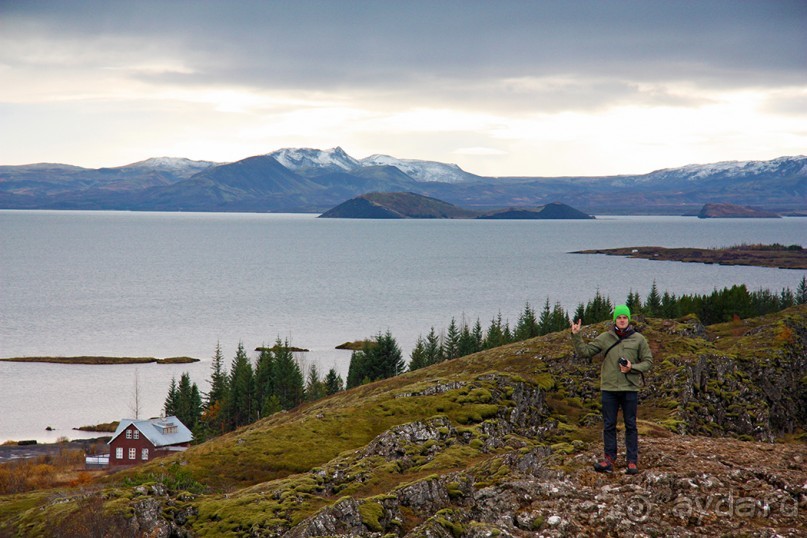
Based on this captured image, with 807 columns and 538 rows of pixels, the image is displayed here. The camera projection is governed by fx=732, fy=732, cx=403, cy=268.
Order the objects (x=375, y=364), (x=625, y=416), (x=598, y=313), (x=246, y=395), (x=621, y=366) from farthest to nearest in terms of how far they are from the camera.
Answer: (x=598, y=313) < (x=375, y=364) < (x=246, y=395) < (x=625, y=416) < (x=621, y=366)

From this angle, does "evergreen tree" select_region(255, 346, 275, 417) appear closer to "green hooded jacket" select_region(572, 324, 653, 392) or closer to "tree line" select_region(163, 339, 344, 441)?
"tree line" select_region(163, 339, 344, 441)

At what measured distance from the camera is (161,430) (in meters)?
90.1

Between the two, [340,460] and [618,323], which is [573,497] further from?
[340,460]

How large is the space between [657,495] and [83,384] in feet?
424

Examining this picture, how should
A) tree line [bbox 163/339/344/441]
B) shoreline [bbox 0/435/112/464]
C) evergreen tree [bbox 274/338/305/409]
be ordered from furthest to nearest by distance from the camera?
1. evergreen tree [bbox 274/338/305/409]
2. tree line [bbox 163/339/344/441]
3. shoreline [bbox 0/435/112/464]

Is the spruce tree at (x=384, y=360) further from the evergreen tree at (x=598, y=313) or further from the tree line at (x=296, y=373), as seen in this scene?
the evergreen tree at (x=598, y=313)

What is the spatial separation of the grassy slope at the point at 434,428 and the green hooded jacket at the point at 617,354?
5080mm

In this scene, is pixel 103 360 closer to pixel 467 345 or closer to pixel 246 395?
pixel 246 395

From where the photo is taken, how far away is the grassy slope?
89.6ft

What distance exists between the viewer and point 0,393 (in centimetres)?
12362

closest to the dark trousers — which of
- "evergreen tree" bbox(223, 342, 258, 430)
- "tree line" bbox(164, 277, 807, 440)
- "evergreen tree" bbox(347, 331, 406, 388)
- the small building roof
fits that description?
"tree line" bbox(164, 277, 807, 440)

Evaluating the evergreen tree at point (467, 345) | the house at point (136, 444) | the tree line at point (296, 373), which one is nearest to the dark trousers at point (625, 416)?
the tree line at point (296, 373)

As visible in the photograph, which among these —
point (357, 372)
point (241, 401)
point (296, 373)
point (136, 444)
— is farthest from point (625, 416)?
point (357, 372)

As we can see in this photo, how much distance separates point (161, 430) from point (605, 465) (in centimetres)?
7798
